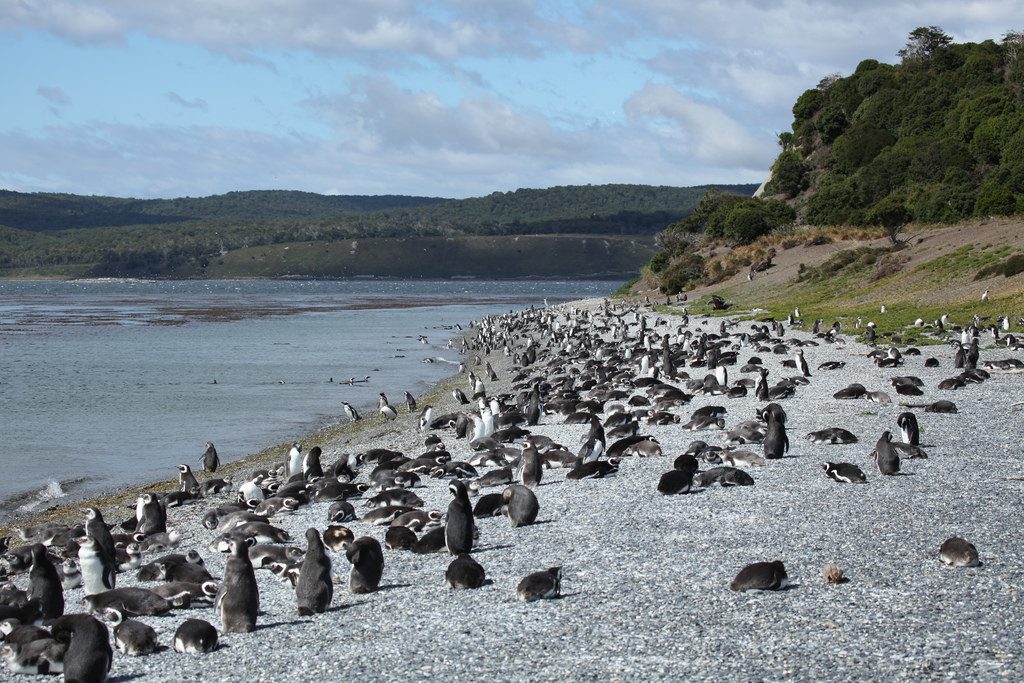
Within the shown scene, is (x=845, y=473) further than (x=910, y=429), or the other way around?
(x=910, y=429)

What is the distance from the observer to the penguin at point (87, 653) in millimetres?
7770

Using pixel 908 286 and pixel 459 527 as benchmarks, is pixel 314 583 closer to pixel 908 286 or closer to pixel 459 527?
pixel 459 527

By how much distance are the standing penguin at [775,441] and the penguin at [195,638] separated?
8270 millimetres

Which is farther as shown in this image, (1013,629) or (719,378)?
(719,378)

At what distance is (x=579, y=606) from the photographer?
343 inches

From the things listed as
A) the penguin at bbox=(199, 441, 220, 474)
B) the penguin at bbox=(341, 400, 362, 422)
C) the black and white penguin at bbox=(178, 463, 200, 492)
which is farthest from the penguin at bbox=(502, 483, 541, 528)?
the penguin at bbox=(341, 400, 362, 422)

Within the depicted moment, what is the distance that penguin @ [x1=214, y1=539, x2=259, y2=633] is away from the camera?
8.79m

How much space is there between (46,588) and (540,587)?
14.6 ft

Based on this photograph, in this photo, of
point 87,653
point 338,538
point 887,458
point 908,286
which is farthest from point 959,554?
point 908,286

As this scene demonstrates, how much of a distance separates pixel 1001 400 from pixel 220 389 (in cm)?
2391

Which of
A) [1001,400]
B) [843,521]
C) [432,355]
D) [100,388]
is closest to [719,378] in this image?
[1001,400]

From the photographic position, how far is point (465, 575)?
9.49m

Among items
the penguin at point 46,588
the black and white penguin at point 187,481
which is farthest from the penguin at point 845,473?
the black and white penguin at point 187,481

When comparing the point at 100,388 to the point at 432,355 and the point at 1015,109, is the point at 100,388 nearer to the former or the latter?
the point at 432,355
